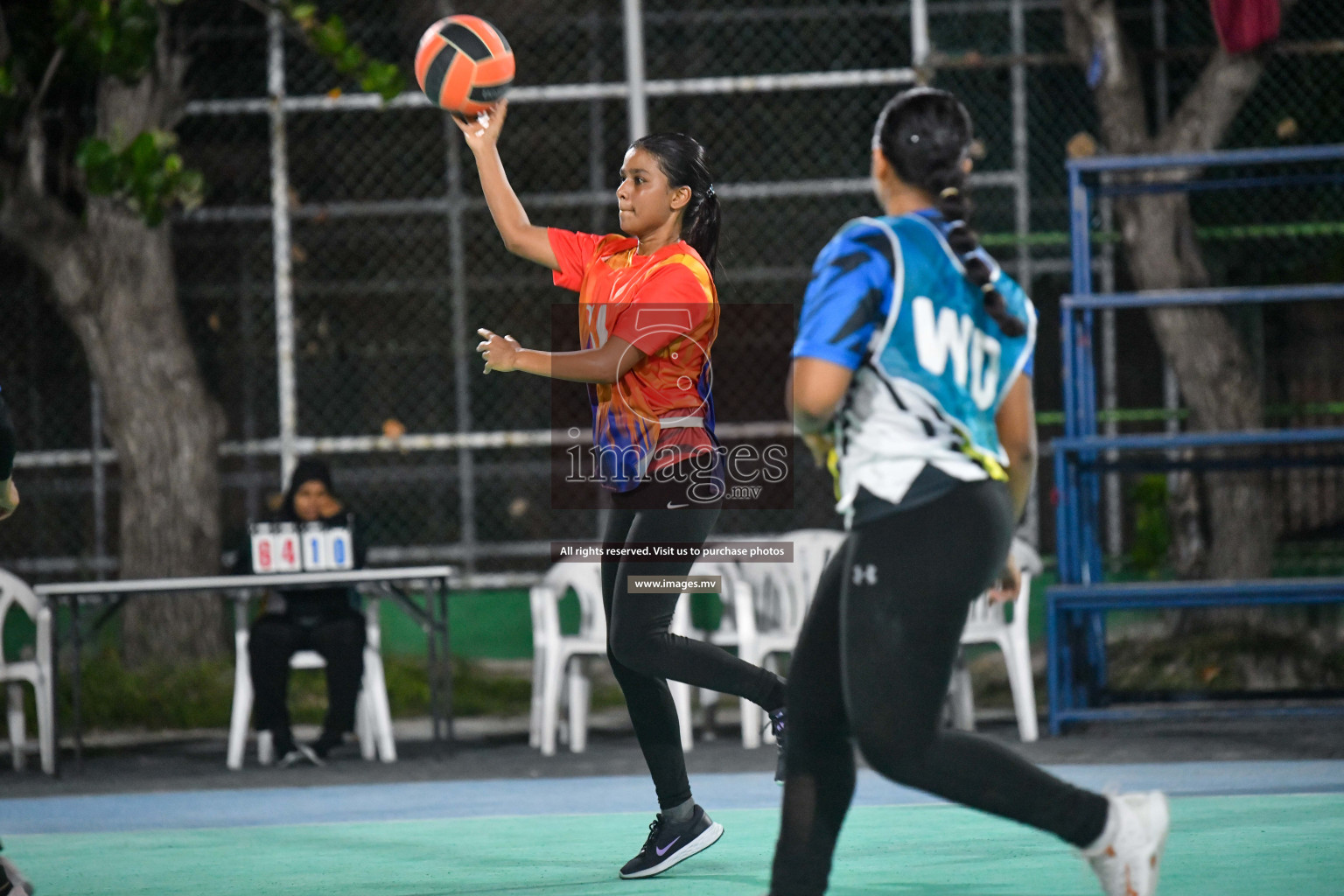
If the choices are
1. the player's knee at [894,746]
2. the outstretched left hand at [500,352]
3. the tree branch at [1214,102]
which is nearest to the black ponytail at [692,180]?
the outstretched left hand at [500,352]

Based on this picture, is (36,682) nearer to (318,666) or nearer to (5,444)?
(318,666)

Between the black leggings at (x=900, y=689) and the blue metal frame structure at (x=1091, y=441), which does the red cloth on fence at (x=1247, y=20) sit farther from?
the black leggings at (x=900, y=689)

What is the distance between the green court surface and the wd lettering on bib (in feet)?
4.59

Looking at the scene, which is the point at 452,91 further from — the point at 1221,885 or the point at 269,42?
the point at 269,42

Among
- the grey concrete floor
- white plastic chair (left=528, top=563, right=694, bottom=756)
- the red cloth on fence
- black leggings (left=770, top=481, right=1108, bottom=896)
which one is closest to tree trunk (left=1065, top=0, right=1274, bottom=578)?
the red cloth on fence

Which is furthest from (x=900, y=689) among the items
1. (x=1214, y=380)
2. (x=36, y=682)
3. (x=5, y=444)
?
(x=1214, y=380)

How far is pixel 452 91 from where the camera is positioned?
4.51 m

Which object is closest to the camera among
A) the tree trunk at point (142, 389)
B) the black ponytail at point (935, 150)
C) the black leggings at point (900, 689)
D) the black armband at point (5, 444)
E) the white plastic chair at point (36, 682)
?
the black leggings at point (900, 689)

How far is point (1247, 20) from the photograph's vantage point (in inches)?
336

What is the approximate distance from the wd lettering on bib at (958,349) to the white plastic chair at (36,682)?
522cm

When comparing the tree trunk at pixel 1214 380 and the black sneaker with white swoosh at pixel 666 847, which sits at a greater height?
the tree trunk at pixel 1214 380

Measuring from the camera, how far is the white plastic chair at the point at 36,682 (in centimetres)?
736

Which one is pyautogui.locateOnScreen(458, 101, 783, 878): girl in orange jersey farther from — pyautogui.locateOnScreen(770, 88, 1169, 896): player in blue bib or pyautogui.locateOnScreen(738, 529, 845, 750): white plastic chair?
pyautogui.locateOnScreen(738, 529, 845, 750): white plastic chair

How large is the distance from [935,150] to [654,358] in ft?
4.23
